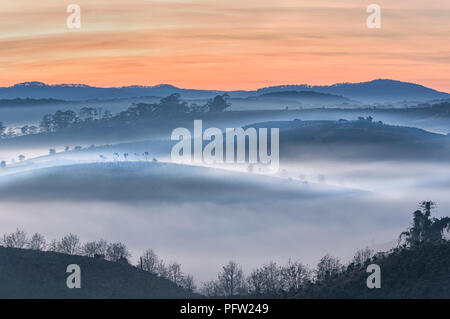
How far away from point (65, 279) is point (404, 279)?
1286 inches

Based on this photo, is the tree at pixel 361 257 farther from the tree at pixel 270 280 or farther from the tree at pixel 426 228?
the tree at pixel 270 280

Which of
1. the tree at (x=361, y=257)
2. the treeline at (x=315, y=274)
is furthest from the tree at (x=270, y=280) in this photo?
the tree at (x=361, y=257)

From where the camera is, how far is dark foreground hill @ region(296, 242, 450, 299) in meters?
61.5

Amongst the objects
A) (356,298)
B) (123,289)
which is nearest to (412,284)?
(356,298)

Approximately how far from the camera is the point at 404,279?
64.1 m

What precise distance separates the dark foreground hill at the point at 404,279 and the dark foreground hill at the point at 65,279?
15.2 m

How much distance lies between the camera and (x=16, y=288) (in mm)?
72188

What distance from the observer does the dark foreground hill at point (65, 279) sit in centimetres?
7169
